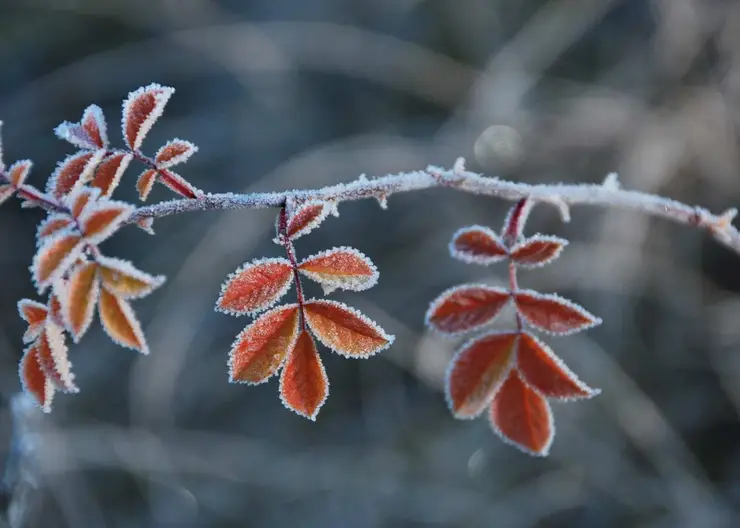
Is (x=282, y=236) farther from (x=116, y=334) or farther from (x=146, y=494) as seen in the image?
(x=146, y=494)

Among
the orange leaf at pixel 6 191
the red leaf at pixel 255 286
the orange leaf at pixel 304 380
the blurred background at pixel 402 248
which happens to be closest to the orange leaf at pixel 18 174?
the orange leaf at pixel 6 191

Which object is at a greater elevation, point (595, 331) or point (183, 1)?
point (183, 1)

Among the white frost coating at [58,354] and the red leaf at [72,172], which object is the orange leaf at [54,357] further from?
the red leaf at [72,172]

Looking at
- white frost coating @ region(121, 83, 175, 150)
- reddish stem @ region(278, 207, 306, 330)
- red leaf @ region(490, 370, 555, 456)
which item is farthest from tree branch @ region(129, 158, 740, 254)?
red leaf @ region(490, 370, 555, 456)

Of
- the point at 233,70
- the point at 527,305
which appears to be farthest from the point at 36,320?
the point at 233,70

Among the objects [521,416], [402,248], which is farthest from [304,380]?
[402,248]

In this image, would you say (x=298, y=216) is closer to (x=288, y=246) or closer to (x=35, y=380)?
(x=288, y=246)
